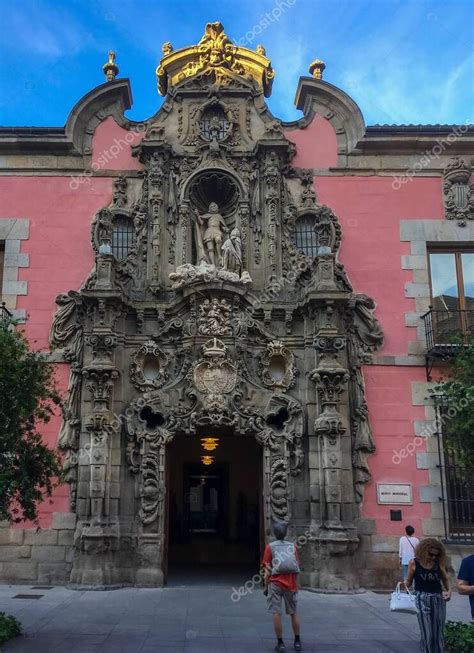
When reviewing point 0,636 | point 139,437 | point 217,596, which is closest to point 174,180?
point 139,437

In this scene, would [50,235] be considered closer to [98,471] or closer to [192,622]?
[98,471]

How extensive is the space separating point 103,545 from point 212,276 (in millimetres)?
5588

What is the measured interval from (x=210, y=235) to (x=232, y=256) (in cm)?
76

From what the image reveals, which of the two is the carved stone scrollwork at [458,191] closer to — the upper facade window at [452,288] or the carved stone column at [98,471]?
the upper facade window at [452,288]

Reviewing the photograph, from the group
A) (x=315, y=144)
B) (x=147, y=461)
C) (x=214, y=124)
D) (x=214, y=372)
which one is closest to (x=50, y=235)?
(x=214, y=124)

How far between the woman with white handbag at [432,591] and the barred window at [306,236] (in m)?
8.81

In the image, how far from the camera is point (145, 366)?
13.2 m

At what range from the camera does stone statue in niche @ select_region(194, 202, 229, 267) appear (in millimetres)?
13742

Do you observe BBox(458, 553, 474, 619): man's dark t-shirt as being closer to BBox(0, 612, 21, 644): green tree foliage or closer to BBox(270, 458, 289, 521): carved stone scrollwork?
BBox(0, 612, 21, 644): green tree foliage

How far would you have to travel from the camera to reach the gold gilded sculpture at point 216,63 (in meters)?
15.0

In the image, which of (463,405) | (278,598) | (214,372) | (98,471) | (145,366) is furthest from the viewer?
(145,366)

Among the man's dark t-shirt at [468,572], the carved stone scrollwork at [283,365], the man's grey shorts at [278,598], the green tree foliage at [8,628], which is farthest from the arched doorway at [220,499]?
the man's dark t-shirt at [468,572]

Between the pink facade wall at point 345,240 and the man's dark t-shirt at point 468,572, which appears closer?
the man's dark t-shirt at point 468,572

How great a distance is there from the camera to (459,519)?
1279 cm
